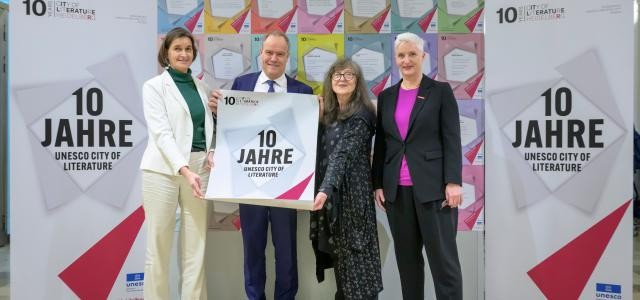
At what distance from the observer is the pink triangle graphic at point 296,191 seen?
2604mm

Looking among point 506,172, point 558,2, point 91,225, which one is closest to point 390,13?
point 558,2

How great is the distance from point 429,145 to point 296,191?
0.72 meters

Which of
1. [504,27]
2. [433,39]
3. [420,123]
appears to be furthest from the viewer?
[433,39]

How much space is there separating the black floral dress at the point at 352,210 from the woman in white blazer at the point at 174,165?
70 centimetres

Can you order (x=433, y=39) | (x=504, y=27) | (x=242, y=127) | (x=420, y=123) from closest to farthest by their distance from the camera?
(x=420, y=123) → (x=242, y=127) → (x=504, y=27) → (x=433, y=39)

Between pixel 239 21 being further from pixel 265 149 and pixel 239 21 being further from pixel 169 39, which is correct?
pixel 265 149

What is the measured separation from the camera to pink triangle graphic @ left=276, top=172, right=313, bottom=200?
260 centimetres

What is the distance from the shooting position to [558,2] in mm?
2934

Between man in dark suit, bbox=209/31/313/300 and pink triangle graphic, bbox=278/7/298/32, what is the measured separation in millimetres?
328

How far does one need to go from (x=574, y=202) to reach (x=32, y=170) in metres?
3.22

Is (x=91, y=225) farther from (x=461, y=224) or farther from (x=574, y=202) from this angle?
(x=574, y=202)

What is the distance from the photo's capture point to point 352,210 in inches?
100.0

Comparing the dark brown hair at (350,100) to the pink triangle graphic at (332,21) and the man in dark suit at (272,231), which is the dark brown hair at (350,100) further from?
the pink triangle graphic at (332,21)

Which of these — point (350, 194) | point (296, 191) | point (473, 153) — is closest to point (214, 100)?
point (296, 191)
